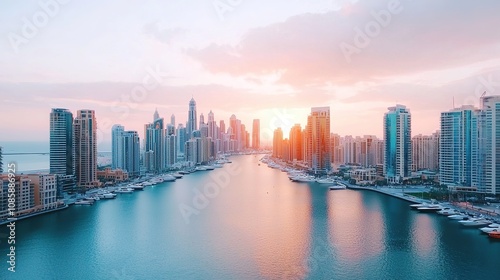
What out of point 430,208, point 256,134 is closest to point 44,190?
point 430,208

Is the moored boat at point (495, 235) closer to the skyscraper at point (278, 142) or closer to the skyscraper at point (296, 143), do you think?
the skyscraper at point (296, 143)

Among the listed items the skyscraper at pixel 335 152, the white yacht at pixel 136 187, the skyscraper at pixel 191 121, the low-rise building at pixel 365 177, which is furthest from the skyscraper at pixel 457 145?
the skyscraper at pixel 191 121

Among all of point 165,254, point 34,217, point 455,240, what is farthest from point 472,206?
point 34,217

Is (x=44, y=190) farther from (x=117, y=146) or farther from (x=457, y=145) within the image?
(x=457, y=145)

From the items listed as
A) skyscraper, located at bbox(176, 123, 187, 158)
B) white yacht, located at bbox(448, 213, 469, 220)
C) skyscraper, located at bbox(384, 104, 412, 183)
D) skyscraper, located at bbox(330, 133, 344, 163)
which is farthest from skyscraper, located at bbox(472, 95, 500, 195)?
skyscraper, located at bbox(176, 123, 187, 158)

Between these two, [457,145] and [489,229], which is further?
[457,145]

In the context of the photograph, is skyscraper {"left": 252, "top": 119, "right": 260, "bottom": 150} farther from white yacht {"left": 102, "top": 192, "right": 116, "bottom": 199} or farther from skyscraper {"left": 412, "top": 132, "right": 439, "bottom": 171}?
white yacht {"left": 102, "top": 192, "right": 116, "bottom": 199}

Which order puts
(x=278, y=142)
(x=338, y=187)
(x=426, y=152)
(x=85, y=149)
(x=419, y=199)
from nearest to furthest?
1. (x=419, y=199)
2. (x=85, y=149)
3. (x=338, y=187)
4. (x=426, y=152)
5. (x=278, y=142)
